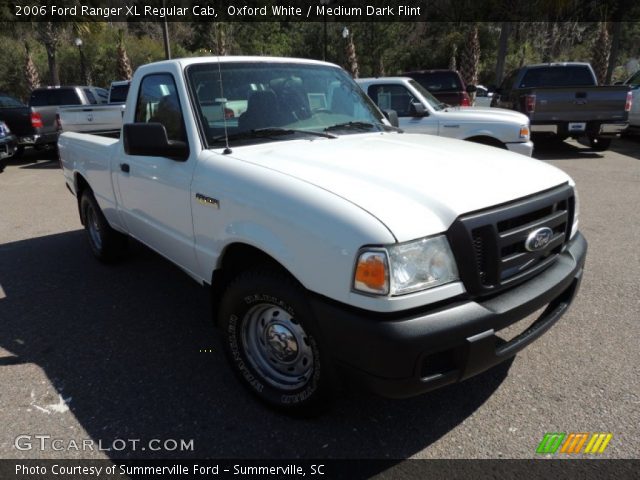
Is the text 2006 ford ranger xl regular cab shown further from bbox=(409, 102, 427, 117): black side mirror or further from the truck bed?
the truck bed

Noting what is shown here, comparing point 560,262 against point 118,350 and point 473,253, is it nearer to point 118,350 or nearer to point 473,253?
point 473,253

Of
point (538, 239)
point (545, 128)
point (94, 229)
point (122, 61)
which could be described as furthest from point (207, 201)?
point (122, 61)

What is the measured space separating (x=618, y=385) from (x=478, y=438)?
99 centimetres

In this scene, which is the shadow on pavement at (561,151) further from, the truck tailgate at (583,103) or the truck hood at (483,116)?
the truck hood at (483,116)

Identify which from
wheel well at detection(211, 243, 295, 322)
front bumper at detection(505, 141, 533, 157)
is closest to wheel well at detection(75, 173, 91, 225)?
wheel well at detection(211, 243, 295, 322)

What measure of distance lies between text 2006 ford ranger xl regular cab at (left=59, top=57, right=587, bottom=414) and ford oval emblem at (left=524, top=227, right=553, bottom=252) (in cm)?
1

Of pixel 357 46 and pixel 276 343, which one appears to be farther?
pixel 357 46

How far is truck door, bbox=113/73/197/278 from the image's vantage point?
3049mm

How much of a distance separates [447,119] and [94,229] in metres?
5.68

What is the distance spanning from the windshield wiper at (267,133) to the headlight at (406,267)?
1404 millimetres

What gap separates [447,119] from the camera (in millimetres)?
8086

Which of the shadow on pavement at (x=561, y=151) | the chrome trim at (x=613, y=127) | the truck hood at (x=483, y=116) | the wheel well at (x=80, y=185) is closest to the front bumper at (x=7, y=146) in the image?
the wheel well at (x=80, y=185)

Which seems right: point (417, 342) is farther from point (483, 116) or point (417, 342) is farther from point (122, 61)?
point (122, 61)

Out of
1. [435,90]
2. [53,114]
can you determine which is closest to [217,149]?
[435,90]
